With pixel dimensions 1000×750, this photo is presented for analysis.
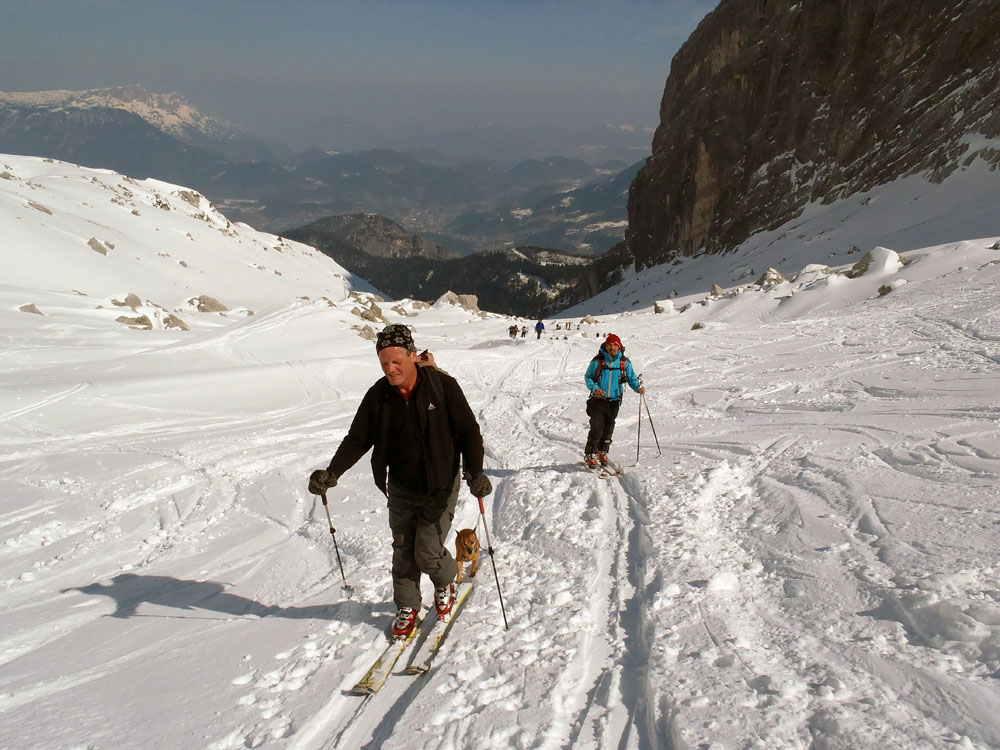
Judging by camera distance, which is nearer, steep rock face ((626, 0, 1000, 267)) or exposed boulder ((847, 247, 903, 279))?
exposed boulder ((847, 247, 903, 279))

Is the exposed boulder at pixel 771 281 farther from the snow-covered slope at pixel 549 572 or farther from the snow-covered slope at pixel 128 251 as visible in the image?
the snow-covered slope at pixel 128 251

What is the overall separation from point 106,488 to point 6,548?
61.2 inches

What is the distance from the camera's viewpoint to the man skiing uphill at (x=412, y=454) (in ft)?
12.0

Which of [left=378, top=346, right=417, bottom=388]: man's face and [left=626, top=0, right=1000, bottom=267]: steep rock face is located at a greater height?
[left=626, top=0, right=1000, bottom=267]: steep rock face

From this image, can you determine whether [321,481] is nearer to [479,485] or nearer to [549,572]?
[479,485]

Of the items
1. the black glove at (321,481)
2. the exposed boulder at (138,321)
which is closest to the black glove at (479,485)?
the black glove at (321,481)

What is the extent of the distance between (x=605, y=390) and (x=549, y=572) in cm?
314

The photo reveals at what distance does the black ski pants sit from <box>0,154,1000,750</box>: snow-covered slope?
1.66 ft

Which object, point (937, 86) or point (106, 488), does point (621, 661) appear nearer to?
point (106, 488)

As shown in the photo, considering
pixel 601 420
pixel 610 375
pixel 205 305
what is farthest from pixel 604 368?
pixel 205 305

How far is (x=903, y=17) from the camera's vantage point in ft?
145

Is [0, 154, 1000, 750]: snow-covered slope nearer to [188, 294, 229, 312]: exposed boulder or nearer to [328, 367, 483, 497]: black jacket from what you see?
[328, 367, 483, 497]: black jacket

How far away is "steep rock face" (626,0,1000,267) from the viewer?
3697 cm

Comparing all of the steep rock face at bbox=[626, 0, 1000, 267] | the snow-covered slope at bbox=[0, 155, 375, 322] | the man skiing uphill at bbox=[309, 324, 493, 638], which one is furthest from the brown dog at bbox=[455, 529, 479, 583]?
the steep rock face at bbox=[626, 0, 1000, 267]
